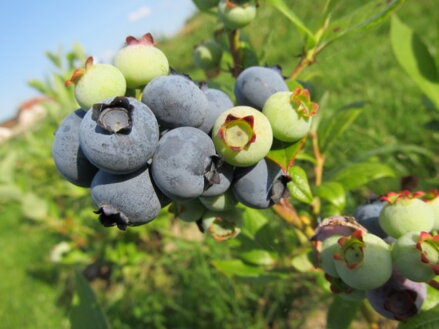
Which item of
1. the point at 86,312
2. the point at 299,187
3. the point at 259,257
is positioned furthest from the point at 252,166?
the point at 86,312

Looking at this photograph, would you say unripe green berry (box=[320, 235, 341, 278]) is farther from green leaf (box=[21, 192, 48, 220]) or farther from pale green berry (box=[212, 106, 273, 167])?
green leaf (box=[21, 192, 48, 220])

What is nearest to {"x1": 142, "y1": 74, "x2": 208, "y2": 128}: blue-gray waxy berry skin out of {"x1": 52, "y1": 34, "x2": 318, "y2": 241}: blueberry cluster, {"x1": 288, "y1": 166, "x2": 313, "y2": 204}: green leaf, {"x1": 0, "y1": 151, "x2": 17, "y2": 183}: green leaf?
{"x1": 52, "y1": 34, "x2": 318, "y2": 241}: blueberry cluster

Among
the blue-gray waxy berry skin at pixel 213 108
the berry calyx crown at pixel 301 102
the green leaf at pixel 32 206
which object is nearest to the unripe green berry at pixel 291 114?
the berry calyx crown at pixel 301 102

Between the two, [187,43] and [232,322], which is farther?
[187,43]

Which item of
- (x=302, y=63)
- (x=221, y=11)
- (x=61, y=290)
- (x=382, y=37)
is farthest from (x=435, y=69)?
(x=382, y=37)

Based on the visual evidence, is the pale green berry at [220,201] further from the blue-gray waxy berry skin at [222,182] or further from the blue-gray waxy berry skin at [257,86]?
the blue-gray waxy berry skin at [257,86]

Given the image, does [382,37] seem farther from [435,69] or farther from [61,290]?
[61,290]
